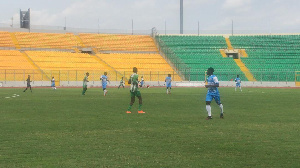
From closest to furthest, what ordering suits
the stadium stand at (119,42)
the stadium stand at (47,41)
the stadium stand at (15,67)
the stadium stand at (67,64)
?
the stadium stand at (15,67) → the stadium stand at (67,64) → the stadium stand at (47,41) → the stadium stand at (119,42)

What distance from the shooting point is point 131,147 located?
989 cm

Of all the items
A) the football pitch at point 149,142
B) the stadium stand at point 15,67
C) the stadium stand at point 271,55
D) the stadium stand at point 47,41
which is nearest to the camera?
the football pitch at point 149,142

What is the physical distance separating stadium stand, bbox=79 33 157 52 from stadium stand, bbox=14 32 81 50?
2680mm

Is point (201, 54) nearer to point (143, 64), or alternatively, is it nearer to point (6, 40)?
point (143, 64)

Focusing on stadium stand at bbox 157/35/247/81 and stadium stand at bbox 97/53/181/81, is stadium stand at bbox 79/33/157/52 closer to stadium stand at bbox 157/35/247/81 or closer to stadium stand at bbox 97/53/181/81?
stadium stand at bbox 157/35/247/81

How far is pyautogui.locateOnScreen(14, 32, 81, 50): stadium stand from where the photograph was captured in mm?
77750

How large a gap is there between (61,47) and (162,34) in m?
20.7

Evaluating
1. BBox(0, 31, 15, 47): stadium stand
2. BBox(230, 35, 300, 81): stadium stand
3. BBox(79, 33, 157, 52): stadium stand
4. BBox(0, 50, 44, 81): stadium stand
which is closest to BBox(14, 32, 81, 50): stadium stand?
BBox(0, 31, 15, 47): stadium stand

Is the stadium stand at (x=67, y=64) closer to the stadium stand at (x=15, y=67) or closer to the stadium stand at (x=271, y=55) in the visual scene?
the stadium stand at (x=15, y=67)

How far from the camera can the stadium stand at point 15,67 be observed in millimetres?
61781

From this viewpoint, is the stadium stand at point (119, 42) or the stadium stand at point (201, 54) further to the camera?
the stadium stand at point (119, 42)

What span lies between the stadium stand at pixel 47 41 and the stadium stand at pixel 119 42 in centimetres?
268

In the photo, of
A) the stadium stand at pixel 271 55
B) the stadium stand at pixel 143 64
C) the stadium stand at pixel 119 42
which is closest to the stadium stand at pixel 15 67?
the stadium stand at pixel 143 64

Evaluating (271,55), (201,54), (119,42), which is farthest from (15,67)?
(271,55)
